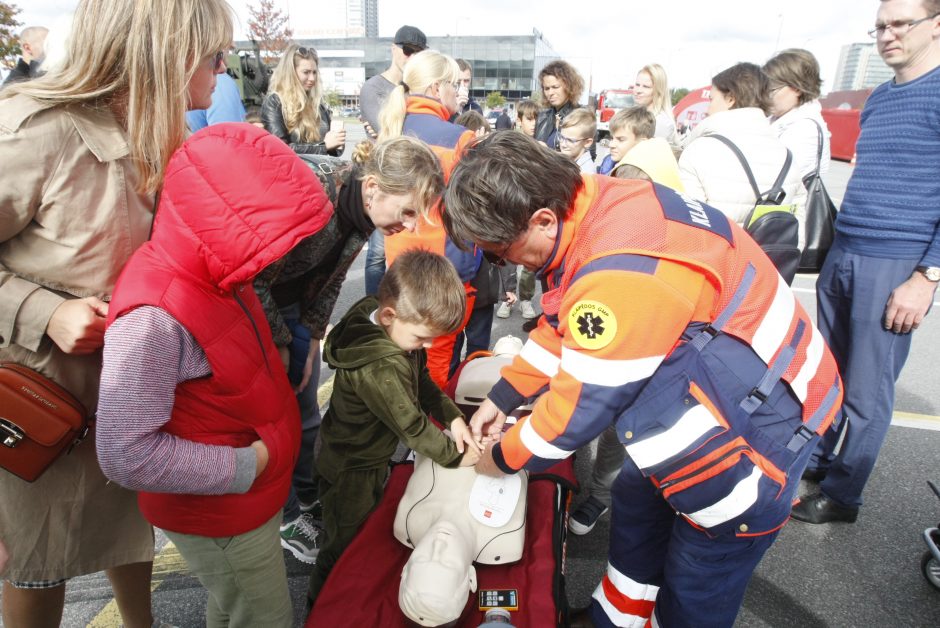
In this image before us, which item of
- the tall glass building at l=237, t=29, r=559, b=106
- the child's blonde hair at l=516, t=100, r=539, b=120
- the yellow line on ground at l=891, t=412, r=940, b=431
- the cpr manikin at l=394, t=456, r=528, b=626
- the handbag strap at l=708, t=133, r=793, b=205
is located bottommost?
the yellow line on ground at l=891, t=412, r=940, b=431

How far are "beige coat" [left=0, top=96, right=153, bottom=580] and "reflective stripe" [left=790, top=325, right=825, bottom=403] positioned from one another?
170 cm

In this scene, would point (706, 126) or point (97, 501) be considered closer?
point (97, 501)

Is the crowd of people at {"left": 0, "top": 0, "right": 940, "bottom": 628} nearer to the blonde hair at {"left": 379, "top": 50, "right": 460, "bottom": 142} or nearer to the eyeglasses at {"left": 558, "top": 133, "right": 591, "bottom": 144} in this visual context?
the blonde hair at {"left": 379, "top": 50, "right": 460, "bottom": 142}

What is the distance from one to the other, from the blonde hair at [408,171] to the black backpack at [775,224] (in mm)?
1494

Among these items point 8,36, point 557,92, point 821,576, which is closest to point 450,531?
point 821,576

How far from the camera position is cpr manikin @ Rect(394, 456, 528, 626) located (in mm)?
1456

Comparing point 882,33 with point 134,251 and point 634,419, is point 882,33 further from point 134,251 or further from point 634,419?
point 134,251

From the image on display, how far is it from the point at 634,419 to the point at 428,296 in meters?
0.84

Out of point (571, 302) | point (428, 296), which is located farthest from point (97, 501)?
point (571, 302)

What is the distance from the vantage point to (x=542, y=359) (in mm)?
1719

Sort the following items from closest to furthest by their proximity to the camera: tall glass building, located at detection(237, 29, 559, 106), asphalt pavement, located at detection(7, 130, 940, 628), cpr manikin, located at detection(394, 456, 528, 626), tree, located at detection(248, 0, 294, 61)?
cpr manikin, located at detection(394, 456, 528, 626) → asphalt pavement, located at detection(7, 130, 940, 628) → tree, located at detection(248, 0, 294, 61) → tall glass building, located at detection(237, 29, 559, 106)

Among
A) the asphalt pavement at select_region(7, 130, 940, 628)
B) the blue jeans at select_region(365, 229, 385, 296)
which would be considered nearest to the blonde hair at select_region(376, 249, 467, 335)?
the asphalt pavement at select_region(7, 130, 940, 628)

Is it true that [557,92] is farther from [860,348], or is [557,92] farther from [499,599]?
[499,599]

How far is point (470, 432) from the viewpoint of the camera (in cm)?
199
